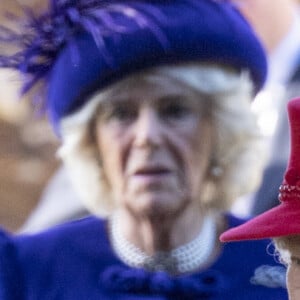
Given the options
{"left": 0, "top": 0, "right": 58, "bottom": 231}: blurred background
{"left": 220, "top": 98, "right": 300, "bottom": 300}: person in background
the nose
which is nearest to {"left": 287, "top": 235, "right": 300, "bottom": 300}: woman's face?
Answer: {"left": 220, "top": 98, "right": 300, "bottom": 300}: person in background

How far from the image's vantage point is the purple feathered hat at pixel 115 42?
36.9 inches

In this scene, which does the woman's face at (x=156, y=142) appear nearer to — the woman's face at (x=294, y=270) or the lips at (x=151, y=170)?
the lips at (x=151, y=170)

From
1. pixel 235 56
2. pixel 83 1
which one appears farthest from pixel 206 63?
pixel 83 1

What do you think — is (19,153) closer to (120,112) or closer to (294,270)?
(120,112)

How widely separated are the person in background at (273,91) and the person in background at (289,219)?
19 cm

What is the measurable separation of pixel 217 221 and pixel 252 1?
29 centimetres

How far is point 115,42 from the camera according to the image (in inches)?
36.9

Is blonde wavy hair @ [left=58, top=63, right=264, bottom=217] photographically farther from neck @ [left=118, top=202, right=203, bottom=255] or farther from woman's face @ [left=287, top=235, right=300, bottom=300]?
woman's face @ [left=287, top=235, right=300, bottom=300]

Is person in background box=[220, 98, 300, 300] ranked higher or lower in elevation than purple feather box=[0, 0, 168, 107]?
lower

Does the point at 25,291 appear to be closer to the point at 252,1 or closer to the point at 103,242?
the point at 103,242

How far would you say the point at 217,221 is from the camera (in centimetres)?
99

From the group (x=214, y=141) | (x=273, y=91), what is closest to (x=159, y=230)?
(x=214, y=141)

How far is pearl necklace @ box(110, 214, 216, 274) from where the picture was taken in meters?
0.96

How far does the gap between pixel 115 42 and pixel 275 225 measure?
32 cm
